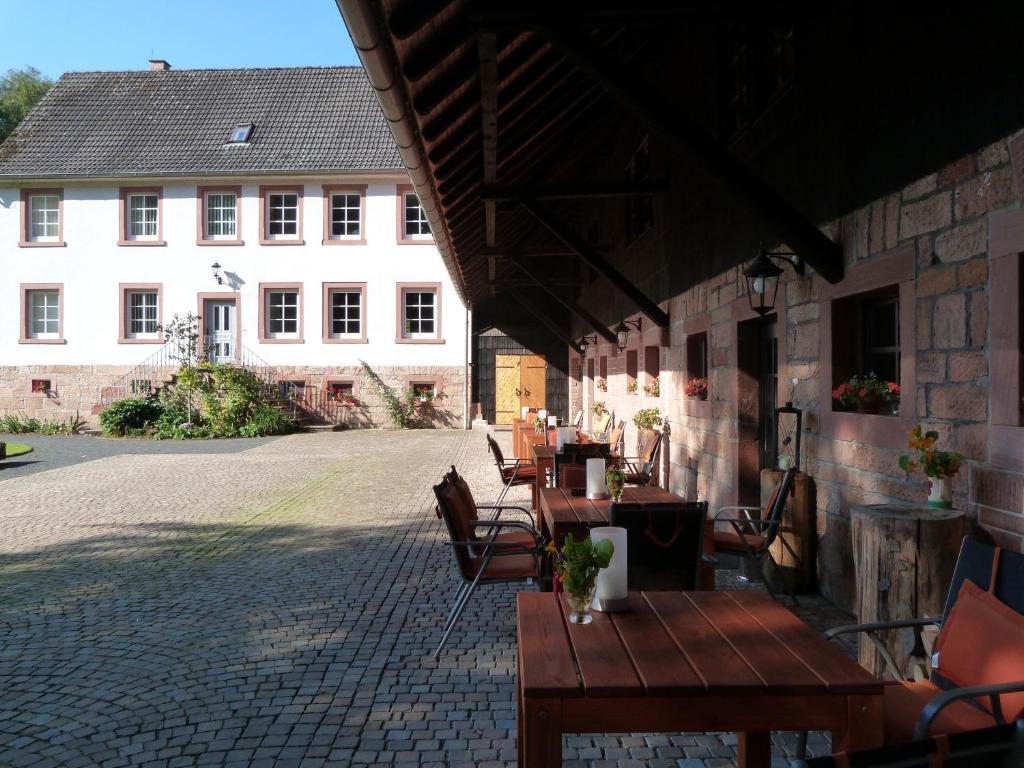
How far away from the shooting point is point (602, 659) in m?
2.30

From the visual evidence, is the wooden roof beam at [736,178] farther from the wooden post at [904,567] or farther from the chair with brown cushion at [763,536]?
the wooden post at [904,567]

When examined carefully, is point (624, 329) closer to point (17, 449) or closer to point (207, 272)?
point (17, 449)

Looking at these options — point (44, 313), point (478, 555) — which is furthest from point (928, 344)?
point (44, 313)

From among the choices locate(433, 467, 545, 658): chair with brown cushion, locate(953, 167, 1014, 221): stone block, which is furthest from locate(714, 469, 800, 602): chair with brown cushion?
locate(953, 167, 1014, 221): stone block

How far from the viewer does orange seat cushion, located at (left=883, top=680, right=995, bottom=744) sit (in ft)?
7.49

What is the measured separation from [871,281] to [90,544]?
642 centimetres

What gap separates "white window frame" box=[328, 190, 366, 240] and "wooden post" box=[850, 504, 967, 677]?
20149 millimetres

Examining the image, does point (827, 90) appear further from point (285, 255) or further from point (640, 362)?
point (285, 255)

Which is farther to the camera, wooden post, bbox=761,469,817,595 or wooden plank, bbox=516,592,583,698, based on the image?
wooden post, bbox=761,469,817,595

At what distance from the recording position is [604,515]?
4766mm

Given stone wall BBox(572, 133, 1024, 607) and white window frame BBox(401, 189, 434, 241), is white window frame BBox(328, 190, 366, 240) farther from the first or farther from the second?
stone wall BBox(572, 133, 1024, 607)

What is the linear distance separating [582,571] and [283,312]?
2114cm

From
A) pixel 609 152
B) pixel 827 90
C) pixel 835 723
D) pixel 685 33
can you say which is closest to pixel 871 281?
pixel 827 90

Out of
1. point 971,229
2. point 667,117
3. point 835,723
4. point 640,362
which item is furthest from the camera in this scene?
point 640,362
